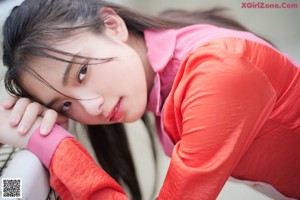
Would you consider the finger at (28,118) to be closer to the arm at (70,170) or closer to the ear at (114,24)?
the arm at (70,170)

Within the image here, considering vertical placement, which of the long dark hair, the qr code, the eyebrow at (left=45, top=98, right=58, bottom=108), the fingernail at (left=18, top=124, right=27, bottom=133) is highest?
the long dark hair

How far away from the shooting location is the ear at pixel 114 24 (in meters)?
0.52

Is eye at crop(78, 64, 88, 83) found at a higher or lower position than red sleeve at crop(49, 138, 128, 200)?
higher

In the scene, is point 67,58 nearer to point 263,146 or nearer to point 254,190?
point 263,146

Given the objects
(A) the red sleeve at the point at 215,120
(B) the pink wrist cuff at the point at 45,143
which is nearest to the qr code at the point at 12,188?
(B) the pink wrist cuff at the point at 45,143

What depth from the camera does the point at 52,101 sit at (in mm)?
499

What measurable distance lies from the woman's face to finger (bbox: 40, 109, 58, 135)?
0.02 meters

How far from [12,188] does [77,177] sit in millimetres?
83

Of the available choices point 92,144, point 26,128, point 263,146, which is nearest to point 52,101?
point 26,128

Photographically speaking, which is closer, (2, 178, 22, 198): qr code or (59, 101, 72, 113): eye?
(2, 178, 22, 198): qr code

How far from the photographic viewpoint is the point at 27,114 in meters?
0.48

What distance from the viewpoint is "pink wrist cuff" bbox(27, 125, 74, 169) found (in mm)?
460

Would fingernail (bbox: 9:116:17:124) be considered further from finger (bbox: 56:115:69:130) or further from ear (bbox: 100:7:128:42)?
ear (bbox: 100:7:128:42)

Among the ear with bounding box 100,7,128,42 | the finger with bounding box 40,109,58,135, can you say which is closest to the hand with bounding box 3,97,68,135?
the finger with bounding box 40,109,58,135
